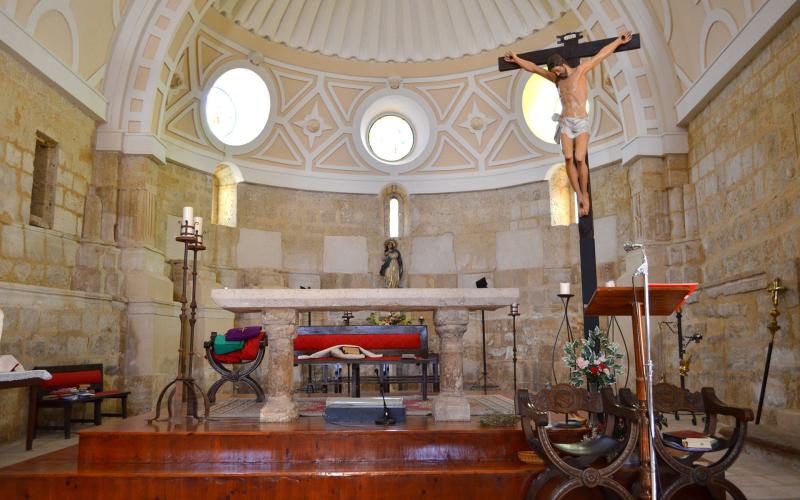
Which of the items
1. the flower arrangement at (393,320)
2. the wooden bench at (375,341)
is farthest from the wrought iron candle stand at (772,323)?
the flower arrangement at (393,320)

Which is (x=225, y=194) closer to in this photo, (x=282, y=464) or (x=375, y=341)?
(x=375, y=341)

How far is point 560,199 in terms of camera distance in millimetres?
13352

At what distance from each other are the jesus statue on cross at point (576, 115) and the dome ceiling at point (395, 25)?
7.25m

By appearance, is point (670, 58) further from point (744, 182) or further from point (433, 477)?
point (433, 477)

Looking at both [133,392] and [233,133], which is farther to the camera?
[233,133]

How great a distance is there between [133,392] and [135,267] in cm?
190

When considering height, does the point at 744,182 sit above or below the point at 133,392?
above

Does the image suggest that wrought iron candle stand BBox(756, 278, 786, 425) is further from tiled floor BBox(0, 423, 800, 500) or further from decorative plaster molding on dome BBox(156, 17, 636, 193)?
decorative plaster molding on dome BBox(156, 17, 636, 193)

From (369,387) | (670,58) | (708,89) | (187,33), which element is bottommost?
(369,387)

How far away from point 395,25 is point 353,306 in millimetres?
9674

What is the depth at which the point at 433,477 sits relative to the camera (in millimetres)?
4613

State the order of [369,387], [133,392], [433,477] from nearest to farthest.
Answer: [433,477]
[133,392]
[369,387]

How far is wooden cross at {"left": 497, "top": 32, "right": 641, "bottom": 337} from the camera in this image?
18.5 ft

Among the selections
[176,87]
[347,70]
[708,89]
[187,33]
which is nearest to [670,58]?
[708,89]
